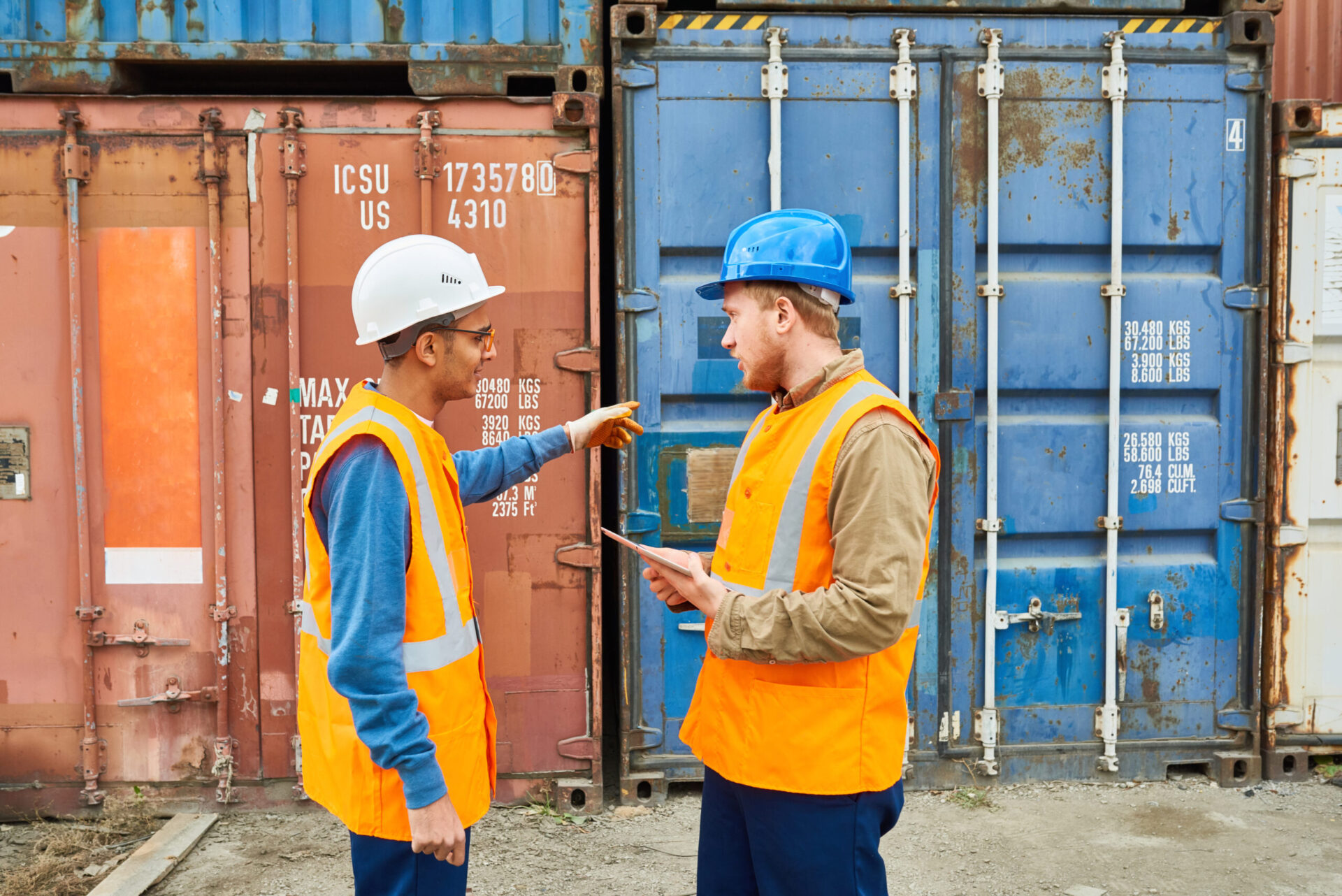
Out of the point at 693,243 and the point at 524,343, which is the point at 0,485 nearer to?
the point at 524,343

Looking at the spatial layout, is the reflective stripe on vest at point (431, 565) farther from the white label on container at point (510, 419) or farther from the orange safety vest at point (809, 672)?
the white label on container at point (510, 419)

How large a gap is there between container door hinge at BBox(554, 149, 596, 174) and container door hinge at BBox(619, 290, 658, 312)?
0.53 m

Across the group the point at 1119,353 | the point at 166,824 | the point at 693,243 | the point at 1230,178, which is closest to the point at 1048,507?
the point at 1119,353

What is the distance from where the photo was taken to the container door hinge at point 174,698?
3.96 m

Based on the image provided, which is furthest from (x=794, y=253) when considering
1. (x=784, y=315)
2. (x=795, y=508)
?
(x=795, y=508)

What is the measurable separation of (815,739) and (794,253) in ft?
3.41

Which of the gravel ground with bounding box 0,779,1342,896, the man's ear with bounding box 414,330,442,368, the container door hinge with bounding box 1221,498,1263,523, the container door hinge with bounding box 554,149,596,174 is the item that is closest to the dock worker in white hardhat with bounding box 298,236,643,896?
the man's ear with bounding box 414,330,442,368

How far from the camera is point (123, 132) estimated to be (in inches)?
154

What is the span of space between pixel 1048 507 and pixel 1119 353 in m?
0.71

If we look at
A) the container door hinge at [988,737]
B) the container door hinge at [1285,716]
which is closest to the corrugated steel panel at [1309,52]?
the container door hinge at [1285,716]

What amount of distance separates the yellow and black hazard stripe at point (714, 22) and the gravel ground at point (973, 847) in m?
3.23

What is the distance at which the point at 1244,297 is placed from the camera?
4.18 metres

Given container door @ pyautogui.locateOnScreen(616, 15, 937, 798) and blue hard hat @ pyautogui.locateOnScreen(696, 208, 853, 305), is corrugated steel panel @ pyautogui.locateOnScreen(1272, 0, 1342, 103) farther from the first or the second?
blue hard hat @ pyautogui.locateOnScreen(696, 208, 853, 305)

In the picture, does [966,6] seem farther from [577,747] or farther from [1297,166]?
[577,747]
